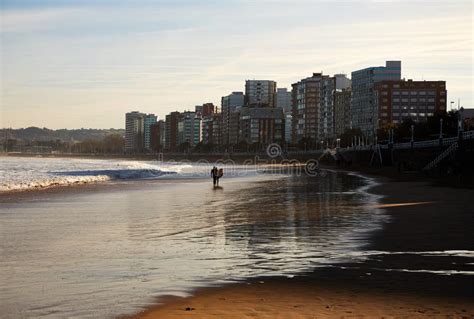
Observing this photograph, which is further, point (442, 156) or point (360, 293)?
point (442, 156)

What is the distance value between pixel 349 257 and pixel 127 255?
15.7ft

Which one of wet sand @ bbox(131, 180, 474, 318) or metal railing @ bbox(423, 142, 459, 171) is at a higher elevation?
metal railing @ bbox(423, 142, 459, 171)

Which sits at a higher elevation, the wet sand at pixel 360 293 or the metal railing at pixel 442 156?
the metal railing at pixel 442 156

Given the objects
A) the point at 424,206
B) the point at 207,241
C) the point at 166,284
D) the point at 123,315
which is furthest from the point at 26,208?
the point at 123,315

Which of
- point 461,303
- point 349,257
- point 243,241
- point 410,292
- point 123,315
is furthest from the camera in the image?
point 243,241

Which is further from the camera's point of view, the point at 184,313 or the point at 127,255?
the point at 127,255

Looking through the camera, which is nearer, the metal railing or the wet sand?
the wet sand

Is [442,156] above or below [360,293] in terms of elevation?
above

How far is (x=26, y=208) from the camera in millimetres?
27922

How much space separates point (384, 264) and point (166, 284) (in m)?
4.45

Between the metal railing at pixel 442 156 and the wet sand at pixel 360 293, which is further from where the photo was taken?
the metal railing at pixel 442 156

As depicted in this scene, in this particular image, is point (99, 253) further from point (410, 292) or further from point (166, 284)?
point (410, 292)

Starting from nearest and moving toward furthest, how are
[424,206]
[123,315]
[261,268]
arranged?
[123,315] → [261,268] → [424,206]

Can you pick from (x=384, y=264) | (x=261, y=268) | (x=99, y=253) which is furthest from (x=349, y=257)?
(x=99, y=253)
